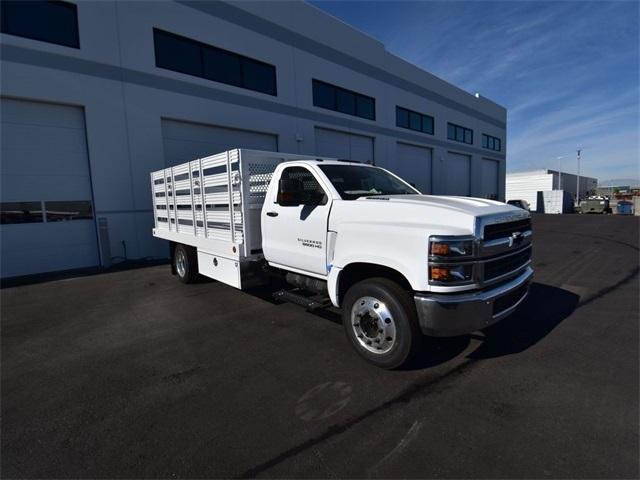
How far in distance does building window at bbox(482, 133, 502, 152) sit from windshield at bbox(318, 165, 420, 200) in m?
29.6

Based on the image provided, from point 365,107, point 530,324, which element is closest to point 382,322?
point 530,324

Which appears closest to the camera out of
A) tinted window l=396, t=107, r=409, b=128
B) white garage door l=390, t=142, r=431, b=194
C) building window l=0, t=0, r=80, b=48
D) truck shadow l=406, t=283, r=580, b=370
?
truck shadow l=406, t=283, r=580, b=370

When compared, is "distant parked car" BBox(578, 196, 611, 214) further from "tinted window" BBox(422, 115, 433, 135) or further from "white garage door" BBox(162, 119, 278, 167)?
"white garage door" BBox(162, 119, 278, 167)

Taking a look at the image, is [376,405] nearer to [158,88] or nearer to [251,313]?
[251,313]

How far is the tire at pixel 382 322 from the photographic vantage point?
3.30m

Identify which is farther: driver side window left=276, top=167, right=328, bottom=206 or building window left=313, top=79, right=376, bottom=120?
building window left=313, top=79, right=376, bottom=120

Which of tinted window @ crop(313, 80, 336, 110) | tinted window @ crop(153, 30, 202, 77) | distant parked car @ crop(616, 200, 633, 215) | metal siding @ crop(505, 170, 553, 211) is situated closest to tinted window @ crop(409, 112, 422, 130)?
tinted window @ crop(313, 80, 336, 110)

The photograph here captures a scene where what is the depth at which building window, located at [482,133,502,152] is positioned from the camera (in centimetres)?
3045

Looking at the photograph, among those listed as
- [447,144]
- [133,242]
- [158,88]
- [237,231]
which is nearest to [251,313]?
Result: [237,231]

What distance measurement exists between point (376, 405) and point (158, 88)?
11.5 meters

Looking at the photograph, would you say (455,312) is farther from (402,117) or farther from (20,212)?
(402,117)

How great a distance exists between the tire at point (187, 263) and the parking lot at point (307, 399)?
1729 mm

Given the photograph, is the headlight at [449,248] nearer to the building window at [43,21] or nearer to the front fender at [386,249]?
the front fender at [386,249]

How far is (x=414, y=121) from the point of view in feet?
72.0
